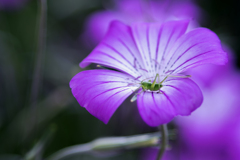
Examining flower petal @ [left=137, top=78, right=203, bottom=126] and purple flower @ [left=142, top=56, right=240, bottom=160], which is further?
purple flower @ [left=142, top=56, right=240, bottom=160]

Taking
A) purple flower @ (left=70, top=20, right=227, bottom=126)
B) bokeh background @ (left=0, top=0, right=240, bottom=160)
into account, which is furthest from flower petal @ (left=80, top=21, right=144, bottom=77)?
bokeh background @ (left=0, top=0, right=240, bottom=160)

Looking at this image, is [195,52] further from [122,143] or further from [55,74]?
[55,74]

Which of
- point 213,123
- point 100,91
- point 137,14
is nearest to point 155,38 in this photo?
point 100,91

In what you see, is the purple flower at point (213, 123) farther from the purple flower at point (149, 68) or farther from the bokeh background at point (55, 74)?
the purple flower at point (149, 68)

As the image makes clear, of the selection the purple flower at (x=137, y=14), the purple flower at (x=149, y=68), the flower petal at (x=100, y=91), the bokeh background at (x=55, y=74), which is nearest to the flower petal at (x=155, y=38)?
the purple flower at (x=149, y=68)

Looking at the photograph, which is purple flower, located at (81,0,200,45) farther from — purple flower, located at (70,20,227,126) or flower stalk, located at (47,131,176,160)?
flower stalk, located at (47,131,176,160)

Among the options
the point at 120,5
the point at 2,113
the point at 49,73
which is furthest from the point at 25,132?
the point at 120,5

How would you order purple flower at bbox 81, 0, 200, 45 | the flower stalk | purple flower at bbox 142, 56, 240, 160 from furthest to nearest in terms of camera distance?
purple flower at bbox 81, 0, 200, 45 < purple flower at bbox 142, 56, 240, 160 < the flower stalk
